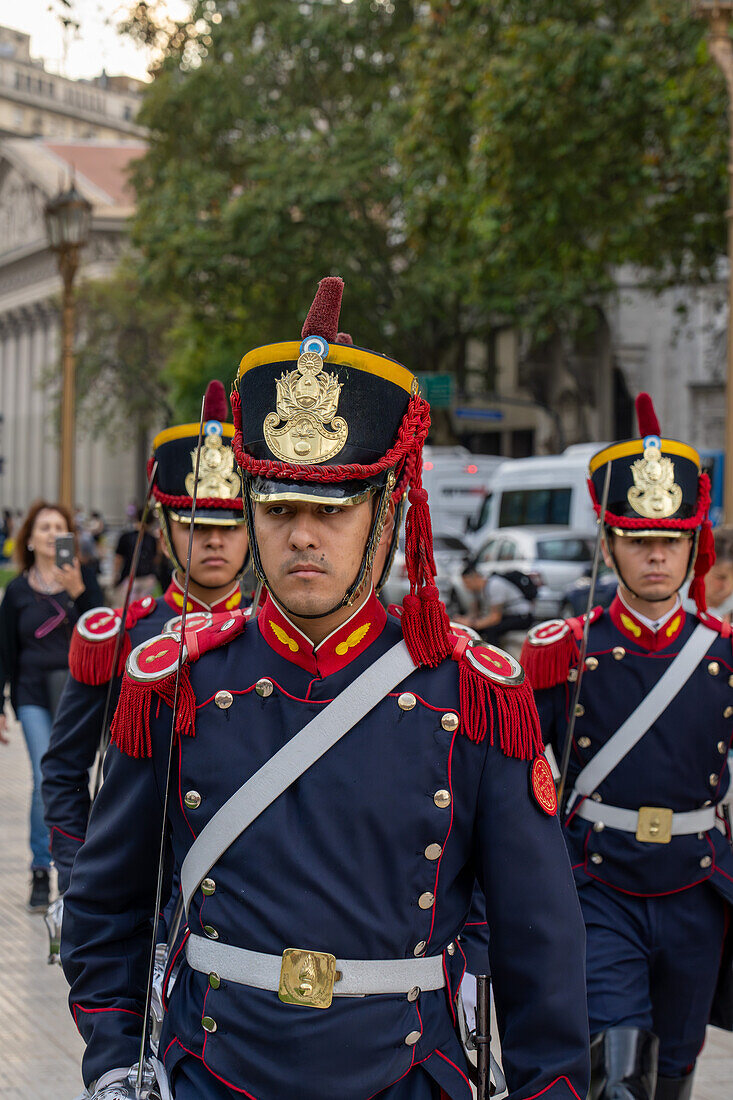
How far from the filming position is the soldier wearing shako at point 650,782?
13.1 ft

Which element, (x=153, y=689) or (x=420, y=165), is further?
(x=420, y=165)

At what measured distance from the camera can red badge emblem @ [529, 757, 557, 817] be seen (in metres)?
2.39

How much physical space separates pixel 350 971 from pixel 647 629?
2.26 m

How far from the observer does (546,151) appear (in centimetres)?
1711

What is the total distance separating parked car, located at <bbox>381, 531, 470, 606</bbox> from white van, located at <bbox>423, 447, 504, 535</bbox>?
2.22 m

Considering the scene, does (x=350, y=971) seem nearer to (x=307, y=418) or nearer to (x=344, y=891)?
(x=344, y=891)

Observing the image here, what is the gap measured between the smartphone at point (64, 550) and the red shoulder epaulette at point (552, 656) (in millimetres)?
3284

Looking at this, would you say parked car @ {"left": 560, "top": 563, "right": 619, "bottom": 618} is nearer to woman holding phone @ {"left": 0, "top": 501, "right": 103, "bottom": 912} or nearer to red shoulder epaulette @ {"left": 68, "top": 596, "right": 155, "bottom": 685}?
red shoulder epaulette @ {"left": 68, "top": 596, "right": 155, "bottom": 685}

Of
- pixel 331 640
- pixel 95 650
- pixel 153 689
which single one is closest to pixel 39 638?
pixel 95 650

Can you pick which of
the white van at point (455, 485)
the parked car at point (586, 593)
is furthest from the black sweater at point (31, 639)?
the white van at point (455, 485)

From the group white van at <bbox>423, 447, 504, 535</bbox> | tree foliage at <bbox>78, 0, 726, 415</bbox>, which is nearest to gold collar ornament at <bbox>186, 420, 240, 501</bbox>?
tree foliage at <bbox>78, 0, 726, 415</bbox>

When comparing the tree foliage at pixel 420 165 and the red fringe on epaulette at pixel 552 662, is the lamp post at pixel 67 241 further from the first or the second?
the red fringe on epaulette at pixel 552 662

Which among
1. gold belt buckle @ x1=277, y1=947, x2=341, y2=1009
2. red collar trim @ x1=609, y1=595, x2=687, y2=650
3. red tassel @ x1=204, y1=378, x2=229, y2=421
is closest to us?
gold belt buckle @ x1=277, y1=947, x2=341, y2=1009

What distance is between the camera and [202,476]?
480 centimetres
